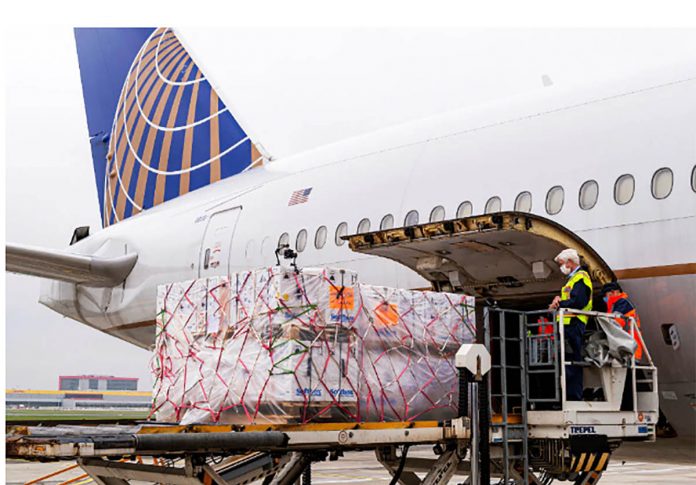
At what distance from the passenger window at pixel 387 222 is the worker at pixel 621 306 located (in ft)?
12.5

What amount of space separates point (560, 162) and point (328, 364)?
13.0 ft

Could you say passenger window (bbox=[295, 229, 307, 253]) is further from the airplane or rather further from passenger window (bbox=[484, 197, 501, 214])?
passenger window (bbox=[484, 197, 501, 214])

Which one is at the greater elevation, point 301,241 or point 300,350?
point 301,241

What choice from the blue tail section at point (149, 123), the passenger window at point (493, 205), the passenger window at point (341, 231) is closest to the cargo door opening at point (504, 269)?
the passenger window at point (493, 205)

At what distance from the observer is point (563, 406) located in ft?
25.7

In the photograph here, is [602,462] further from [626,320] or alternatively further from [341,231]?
[341,231]

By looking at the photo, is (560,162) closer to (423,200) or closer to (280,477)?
(423,200)

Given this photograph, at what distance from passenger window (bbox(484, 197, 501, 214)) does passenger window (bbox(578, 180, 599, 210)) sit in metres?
1.12

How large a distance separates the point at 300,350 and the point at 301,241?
6.66 metres

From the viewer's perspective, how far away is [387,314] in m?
7.65

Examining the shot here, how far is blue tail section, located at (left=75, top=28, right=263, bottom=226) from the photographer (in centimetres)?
1858

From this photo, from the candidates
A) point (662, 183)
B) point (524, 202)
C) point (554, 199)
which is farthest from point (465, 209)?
point (662, 183)

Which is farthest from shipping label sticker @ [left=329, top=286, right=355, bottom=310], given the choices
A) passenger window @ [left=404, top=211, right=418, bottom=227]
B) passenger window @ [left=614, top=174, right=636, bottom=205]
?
passenger window @ [left=404, top=211, right=418, bottom=227]

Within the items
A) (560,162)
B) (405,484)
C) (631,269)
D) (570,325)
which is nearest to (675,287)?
(631,269)
